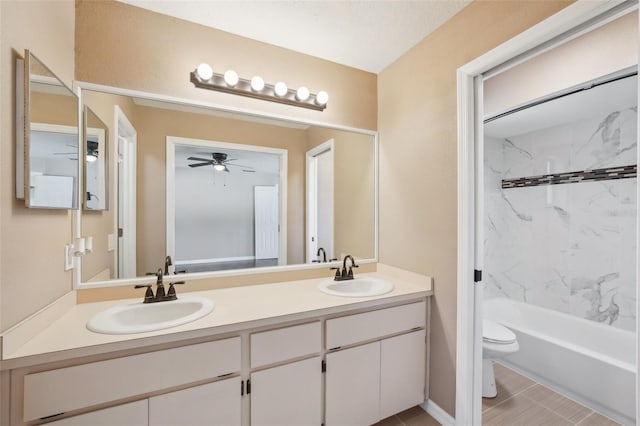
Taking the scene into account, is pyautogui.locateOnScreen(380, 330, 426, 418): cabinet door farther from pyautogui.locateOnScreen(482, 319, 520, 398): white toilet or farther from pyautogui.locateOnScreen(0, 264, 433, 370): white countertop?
pyautogui.locateOnScreen(482, 319, 520, 398): white toilet

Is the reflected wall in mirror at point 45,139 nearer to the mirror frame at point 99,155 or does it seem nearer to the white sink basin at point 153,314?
the mirror frame at point 99,155

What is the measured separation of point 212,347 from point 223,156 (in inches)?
44.4

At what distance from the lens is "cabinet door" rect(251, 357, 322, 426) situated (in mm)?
1253

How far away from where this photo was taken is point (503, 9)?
132 cm

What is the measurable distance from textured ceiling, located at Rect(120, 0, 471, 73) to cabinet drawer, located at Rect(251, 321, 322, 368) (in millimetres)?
1740

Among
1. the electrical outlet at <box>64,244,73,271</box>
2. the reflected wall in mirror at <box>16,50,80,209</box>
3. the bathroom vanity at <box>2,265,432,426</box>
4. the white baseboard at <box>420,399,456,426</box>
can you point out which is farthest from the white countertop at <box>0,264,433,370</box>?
the white baseboard at <box>420,399,456,426</box>

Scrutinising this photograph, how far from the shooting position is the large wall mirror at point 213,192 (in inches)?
60.5

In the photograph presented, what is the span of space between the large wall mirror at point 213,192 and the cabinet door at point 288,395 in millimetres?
714

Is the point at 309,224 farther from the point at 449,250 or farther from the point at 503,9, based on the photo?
the point at 503,9

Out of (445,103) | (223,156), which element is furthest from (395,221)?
(223,156)

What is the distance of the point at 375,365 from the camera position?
60.6 inches

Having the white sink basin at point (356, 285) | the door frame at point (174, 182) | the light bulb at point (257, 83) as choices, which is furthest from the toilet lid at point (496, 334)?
the light bulb at point (257, 83)

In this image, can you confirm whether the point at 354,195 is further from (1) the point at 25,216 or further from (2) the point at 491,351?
(1) the point at 25,216

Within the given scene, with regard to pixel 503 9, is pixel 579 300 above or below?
below
